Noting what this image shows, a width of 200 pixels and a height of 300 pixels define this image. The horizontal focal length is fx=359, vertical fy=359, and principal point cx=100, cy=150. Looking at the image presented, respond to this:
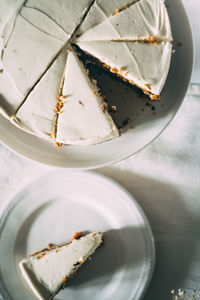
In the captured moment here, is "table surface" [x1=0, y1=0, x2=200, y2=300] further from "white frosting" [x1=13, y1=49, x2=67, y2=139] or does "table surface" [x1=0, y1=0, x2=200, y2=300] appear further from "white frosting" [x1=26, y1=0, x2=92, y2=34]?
"white frosting" [x1=26, y1=0, x2=92, y2=34]

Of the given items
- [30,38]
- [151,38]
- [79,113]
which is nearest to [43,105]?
[79,113]

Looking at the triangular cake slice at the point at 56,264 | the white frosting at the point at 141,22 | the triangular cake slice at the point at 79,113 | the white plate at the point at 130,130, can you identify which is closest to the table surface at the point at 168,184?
the white plate at the point at 130,130

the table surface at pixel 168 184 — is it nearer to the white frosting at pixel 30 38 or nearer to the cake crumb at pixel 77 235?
the cake crumb at pixel 77 235

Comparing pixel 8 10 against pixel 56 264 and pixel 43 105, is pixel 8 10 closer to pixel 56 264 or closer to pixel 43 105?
pixel 43 105

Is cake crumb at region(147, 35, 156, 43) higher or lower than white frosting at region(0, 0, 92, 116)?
lower

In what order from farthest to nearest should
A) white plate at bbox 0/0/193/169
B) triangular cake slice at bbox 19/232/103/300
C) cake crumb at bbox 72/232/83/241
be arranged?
cake crumb at bbox 72/232/83/241 < triangular cake slice at bbox 19/232/103/300 < white plate at bbox 0/0/193/169

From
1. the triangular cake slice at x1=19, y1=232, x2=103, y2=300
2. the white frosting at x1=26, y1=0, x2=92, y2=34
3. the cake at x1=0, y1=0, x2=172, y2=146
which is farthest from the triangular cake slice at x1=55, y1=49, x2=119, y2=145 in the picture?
the triangular cake slice at x1=19, y1=232, x2=103, y2=300
